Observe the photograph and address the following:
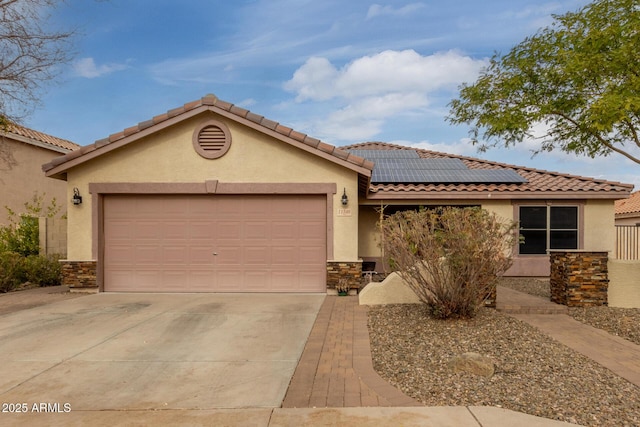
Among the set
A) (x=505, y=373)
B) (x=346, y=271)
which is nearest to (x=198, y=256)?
(x=346, y=271)

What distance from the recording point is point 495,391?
4.49m

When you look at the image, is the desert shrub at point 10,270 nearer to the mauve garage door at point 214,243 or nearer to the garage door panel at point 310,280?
the mauve garage door at point 214,243

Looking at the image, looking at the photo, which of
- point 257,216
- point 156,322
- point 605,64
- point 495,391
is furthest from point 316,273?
point 605,64

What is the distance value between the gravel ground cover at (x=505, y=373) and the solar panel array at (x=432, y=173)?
7.06 meters

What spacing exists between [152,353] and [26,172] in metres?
16.9

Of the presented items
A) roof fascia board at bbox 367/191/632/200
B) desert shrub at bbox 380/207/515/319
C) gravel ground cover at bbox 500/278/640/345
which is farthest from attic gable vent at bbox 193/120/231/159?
gravel ground cover at bbox 500/278/640/345

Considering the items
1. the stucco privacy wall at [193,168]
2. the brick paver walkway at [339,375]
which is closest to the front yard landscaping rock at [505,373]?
the brick paver walkway at [339,375]

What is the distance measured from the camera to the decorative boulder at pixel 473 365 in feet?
16.2

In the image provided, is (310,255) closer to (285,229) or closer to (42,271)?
(285,229)

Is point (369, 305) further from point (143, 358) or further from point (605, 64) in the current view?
point (605, 64)

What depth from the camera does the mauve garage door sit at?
11.1 metres

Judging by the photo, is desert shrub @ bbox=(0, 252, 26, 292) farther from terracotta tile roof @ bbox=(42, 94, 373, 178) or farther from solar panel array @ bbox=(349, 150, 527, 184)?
solar panel array @ bbox=(349, 150, 527, 184)

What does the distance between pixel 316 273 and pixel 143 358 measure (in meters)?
5.86

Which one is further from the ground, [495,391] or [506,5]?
[506,5]
